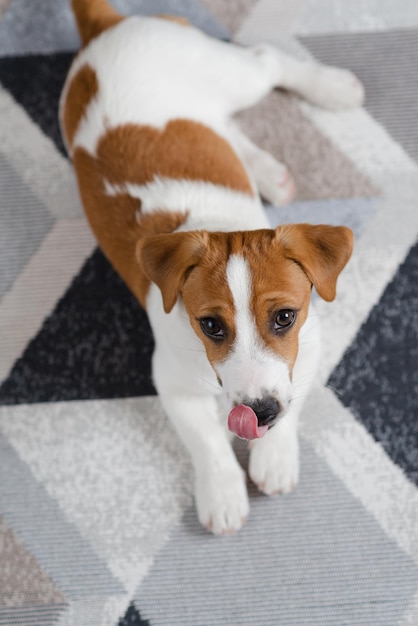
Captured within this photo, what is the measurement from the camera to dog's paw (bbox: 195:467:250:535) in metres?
2.24

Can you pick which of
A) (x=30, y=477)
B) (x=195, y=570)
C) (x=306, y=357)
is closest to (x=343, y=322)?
(x=306, y=357)

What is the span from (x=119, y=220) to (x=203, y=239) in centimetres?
44

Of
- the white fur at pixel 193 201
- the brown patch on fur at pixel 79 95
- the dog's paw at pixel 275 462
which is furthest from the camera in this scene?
the dog's paw at pixel 275 462

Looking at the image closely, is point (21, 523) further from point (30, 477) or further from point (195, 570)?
point (195, 570)

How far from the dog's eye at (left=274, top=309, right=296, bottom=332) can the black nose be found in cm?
18

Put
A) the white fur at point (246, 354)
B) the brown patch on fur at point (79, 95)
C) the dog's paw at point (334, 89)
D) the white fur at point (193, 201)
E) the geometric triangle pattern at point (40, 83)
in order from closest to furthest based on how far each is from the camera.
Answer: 1. the white fur at point (246, 354)
2. the white fur at point (193, 201)
3. the brown patch on fur at point (79, 95)
4. the dog's paw at point (334, 89)
5. the geometric triangle pattern at point (40, 83)

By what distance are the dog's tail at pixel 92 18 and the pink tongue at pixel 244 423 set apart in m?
1.38

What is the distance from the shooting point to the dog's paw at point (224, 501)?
7.36ft

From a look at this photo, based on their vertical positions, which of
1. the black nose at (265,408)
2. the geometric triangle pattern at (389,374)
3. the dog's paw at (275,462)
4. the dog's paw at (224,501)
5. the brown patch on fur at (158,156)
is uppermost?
the brown patch on fur at (158,156)

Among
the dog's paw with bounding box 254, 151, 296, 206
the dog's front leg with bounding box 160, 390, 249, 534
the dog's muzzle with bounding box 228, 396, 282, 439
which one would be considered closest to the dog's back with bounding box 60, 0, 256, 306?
the dog's paw with bounding box 254, 151, 296, 206

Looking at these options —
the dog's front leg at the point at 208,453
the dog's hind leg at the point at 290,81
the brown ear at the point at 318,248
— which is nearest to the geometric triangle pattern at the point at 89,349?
the dog's front leg at the point at 208,453

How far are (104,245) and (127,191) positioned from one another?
0.24 m

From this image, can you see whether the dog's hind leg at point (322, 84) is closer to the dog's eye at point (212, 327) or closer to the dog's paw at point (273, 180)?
the dog's paw at point (273, 180)

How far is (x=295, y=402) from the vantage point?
210cm
